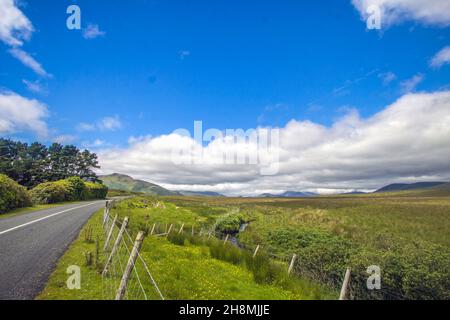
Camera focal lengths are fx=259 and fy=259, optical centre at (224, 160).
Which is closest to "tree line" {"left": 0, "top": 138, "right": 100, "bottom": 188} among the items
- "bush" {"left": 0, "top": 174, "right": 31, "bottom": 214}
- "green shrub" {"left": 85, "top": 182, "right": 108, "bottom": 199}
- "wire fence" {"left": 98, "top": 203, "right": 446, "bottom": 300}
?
"green shrub" {"left": 85, "top": 182, "right": 108, "bottom": 199}

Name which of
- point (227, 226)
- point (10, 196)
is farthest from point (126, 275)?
point (10, 196)

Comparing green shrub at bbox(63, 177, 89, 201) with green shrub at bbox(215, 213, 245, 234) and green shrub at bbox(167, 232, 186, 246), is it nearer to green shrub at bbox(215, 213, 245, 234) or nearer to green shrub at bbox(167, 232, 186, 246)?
green shrub at bbox(215, 213, 245, 234)

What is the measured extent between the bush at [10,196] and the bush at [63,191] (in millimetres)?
7153

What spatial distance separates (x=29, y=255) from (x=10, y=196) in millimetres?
22515

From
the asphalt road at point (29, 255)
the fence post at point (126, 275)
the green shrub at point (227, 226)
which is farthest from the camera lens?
the green shrub at point (227, 226)

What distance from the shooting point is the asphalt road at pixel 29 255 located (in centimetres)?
797

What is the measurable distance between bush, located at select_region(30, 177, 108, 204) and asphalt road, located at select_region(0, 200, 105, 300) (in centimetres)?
2720

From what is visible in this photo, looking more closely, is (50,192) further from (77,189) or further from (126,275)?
(126,275)

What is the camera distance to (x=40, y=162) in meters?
70.6

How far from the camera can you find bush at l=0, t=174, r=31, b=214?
2689 centimetres

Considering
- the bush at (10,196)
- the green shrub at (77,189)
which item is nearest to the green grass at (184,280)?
the bush at (10,196)

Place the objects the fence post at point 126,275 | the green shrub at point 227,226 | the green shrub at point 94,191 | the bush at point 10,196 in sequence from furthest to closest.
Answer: the green shrub at point 94,191 → the green shrub at point 227,226 → the bush at point 10,196 → the fence post at point 126,275

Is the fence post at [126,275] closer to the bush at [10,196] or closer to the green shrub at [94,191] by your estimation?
the bush at [10,196]
